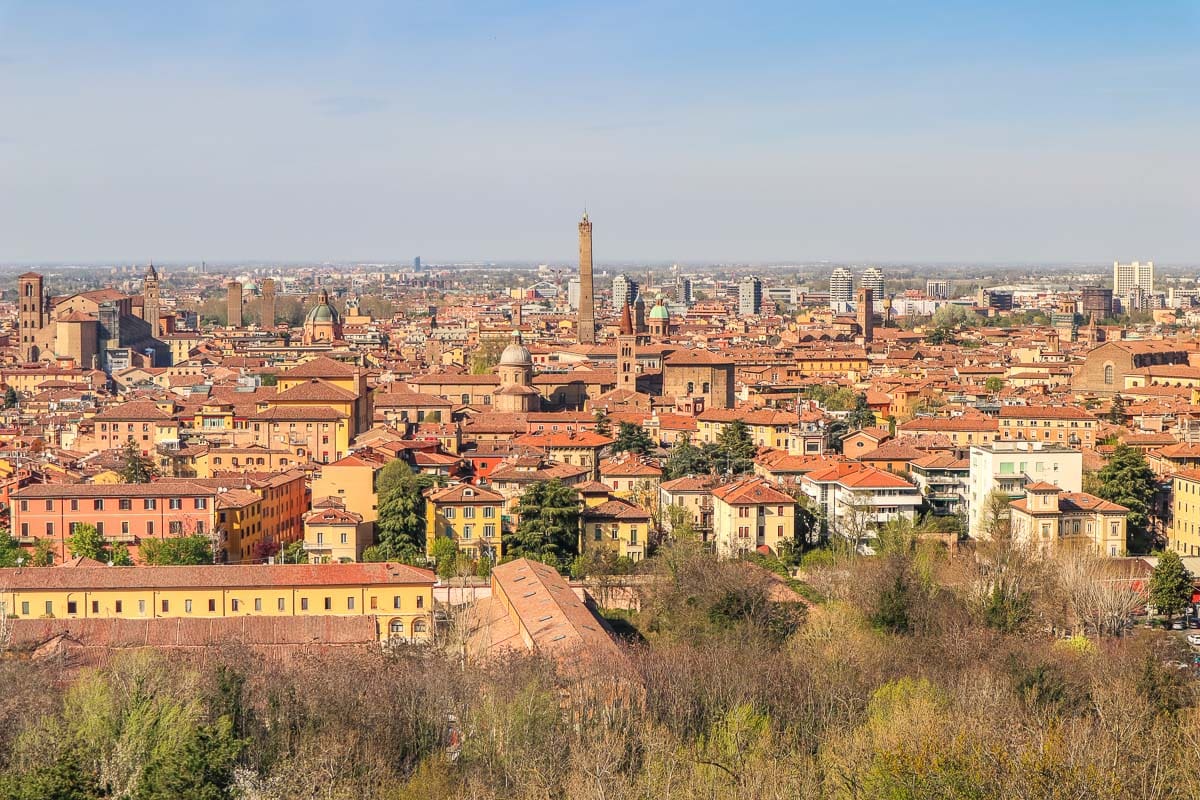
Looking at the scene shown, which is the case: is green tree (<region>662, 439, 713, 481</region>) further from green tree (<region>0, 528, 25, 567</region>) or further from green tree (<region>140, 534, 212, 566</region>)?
green tree (<region>0, 528, 25, 567</region>)

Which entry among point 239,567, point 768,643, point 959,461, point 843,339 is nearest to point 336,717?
point 768,643

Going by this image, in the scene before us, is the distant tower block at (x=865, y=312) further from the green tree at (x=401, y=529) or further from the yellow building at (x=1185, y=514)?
the green tree at (x=401, y=529)

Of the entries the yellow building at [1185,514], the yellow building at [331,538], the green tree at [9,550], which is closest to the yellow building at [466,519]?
the yellow building at [331,538]

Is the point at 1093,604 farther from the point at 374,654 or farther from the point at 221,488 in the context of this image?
the point at 221,488

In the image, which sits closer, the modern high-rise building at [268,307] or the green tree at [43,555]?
the green tree at [43,555]

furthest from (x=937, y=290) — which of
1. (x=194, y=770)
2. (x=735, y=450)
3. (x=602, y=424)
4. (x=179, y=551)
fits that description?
(x=194, y=770)

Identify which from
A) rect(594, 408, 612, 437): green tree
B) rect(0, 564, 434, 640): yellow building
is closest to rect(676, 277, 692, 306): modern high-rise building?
rect(594, 408, 612, 437): green tree
